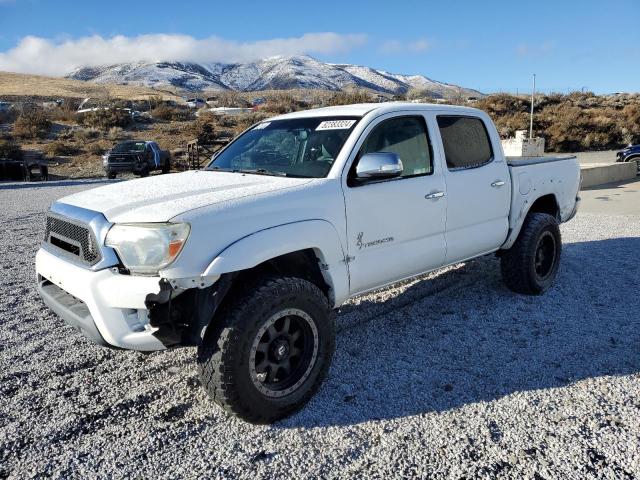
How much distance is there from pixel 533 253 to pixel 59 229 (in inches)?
165

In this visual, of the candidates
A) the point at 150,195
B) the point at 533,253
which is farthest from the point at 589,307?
the point at 150,195

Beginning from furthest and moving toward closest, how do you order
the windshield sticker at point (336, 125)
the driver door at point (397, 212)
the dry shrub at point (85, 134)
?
1. the dry shrub at point (85, 134)
2. the windshield sticker at point (336, 125)
3. the driver door at point (397, 212)


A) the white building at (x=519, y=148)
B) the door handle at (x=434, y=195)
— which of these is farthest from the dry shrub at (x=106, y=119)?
the door handle at (x=434, y=195)

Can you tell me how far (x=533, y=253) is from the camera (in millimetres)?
5109

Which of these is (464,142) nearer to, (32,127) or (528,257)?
(528,257)

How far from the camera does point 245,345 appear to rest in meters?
2.86

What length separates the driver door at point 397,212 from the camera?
352 cm

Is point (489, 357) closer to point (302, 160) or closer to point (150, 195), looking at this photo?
point (302, 160)

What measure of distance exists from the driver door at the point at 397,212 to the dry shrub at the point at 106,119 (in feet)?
118

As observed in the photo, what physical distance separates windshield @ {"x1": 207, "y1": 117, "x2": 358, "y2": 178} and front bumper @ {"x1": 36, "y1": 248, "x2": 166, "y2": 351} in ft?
4.63

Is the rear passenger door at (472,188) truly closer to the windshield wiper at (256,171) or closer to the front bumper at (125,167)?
the windshield wiper at (256,171)

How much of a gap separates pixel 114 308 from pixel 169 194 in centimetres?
80

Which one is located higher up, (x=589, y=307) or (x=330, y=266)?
(x=330, y=266)

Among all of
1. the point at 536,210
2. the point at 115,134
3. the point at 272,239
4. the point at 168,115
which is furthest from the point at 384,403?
the point at 168,115
